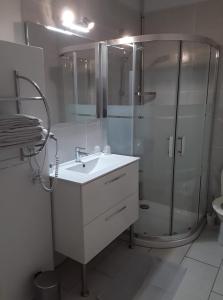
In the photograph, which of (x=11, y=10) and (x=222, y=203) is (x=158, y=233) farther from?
(x=11, y=10)

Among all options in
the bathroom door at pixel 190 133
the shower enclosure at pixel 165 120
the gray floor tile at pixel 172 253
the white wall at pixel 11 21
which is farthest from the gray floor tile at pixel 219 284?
the white wall at pixel 11 21

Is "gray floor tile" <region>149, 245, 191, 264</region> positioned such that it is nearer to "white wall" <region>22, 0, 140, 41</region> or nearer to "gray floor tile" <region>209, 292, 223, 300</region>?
"gray floor tile" <region>209, 292, 223, 300</region>

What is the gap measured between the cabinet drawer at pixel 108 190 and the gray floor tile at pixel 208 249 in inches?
31.2

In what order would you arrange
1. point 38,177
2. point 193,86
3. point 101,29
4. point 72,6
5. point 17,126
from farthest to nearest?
point 193,86
point 101,29
point 72,6
point 38,177
point 17,126

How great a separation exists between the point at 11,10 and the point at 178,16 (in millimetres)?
1802

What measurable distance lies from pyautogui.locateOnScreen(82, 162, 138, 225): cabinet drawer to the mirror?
0.60m

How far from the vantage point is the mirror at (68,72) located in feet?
5.76

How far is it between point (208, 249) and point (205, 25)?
2163 mm

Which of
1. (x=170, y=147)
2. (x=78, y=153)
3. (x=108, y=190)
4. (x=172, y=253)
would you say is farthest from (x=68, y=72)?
(x=172, y=253)

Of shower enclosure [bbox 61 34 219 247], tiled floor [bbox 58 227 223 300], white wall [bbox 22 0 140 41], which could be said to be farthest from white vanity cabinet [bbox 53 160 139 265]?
white wall [bbox 22 0 140 41]

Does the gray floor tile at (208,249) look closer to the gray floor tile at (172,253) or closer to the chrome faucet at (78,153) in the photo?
the gray floor tile at (172,253)

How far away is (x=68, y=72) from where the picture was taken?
1972 millimetres

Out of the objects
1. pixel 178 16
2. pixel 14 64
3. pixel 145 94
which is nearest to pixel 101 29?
pixel 145 94

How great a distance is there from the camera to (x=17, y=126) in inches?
49.8
